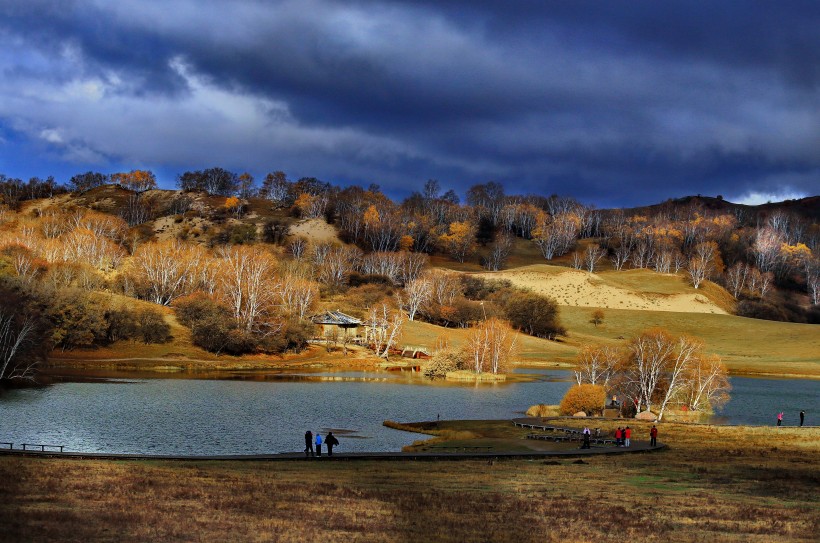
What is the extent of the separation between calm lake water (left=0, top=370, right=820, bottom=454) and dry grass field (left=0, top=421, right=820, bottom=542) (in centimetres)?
1066

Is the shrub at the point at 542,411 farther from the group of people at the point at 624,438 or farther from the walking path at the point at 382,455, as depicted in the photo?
the walking path at the point at 382,455

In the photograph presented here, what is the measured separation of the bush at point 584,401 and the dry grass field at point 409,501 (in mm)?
28306

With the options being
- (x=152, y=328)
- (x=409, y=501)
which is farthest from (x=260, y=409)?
(x=152, y=328)

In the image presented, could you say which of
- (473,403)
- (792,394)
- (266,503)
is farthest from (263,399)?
(792,394)

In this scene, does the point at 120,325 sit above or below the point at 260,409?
above

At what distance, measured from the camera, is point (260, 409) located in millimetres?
62625

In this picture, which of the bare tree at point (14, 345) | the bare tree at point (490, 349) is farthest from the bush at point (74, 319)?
the bare tree at point (490, 349)

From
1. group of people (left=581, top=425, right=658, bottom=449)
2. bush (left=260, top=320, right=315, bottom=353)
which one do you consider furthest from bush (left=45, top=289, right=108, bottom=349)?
group of people (left=581, top=425, right=658, bottom=449)

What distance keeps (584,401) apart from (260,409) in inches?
1130

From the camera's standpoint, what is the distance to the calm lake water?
4606 cm

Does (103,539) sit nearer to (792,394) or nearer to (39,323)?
(39,323)

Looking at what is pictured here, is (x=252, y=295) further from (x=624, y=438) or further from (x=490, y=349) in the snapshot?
(x=624, y=438)

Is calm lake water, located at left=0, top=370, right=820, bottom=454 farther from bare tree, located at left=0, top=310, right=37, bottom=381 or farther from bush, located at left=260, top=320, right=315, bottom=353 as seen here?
bush, located at left=260, top=320, right=315, bottom=353

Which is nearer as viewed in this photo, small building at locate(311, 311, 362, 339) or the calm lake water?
the calm lake water
